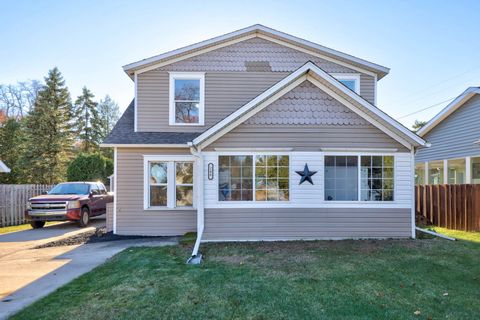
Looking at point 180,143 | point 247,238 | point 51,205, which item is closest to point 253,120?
point 180,143

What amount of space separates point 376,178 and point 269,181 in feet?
10.3

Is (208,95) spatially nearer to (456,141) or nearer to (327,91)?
(327,91)

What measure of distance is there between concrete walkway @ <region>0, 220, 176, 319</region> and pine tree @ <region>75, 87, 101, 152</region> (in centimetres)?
2977

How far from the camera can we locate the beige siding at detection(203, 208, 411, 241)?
8.97m

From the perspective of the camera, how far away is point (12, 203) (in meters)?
13.7

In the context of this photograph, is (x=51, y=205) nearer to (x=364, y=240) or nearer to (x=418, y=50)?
(x=364, y=240)

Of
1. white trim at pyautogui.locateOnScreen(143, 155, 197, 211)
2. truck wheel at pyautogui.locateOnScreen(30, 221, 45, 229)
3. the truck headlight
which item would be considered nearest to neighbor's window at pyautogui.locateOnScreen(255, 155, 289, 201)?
white trim at pyautogui.locateOnScreen(143, 155, 197, 211)

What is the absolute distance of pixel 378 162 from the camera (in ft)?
30.2

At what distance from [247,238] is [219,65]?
615cm

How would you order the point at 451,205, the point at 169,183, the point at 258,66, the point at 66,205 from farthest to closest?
1. the point at 66,205
2. the point at 451,205
3. the point at 258,66
4. the point at 169,183

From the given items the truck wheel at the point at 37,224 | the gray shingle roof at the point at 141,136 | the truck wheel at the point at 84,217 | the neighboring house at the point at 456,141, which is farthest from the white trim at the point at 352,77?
the truck wheel at the point at 37,224

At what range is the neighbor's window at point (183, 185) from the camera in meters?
10.7

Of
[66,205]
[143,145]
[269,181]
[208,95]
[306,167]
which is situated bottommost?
[66,205]

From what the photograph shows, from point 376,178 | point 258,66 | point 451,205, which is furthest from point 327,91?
point 451,205
